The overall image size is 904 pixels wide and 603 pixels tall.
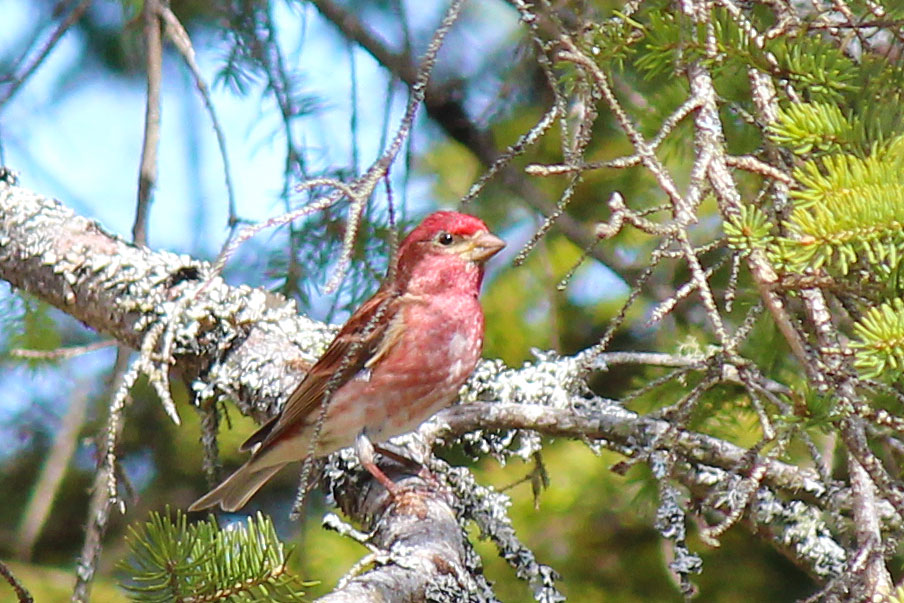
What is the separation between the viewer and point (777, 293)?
2086 mm

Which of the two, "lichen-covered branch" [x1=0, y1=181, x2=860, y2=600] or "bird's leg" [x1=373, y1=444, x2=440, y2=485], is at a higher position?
"lichen-covered branch" [x1=0, y1=181, x2=860, y2=600]

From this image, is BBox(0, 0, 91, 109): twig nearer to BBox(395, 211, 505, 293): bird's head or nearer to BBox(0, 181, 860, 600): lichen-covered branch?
BBox(0, 181, 860, 600): lichen-covered branch

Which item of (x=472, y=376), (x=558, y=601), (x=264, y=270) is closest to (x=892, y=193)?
(x=558, y=601)

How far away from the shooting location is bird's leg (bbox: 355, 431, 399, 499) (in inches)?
132

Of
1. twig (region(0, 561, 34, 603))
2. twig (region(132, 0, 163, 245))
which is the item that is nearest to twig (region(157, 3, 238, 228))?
twig (region(132, 0, 163, 245))

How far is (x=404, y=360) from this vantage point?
3.97 meters

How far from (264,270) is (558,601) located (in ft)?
6.86

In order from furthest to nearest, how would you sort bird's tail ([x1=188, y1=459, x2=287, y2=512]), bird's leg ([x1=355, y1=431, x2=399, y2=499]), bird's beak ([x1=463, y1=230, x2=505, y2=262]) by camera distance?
bird's tail ([x1=188, y1=459, x2=287, y2=512])
bird's beak ([x1=463, y1=230, x2=505, y2=262])
bird's leg ([x1=355, y1=431, x2=399, y2=499])

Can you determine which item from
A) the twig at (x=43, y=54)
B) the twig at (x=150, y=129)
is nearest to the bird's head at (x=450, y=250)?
the twig at (x=150, y=129)

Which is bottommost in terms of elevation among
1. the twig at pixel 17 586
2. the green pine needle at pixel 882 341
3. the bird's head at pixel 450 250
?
the twig at pixel 17 586

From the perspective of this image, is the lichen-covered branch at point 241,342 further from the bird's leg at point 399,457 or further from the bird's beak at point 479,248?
the bird's beak at point 479,248

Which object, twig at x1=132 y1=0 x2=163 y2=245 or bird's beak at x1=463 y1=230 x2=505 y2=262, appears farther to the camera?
bird's beak at x1=463 y1=230 x2=505 y2=262

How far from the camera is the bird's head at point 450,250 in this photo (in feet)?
13.4

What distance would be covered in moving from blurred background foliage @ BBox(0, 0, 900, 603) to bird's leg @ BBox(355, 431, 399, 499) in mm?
390
